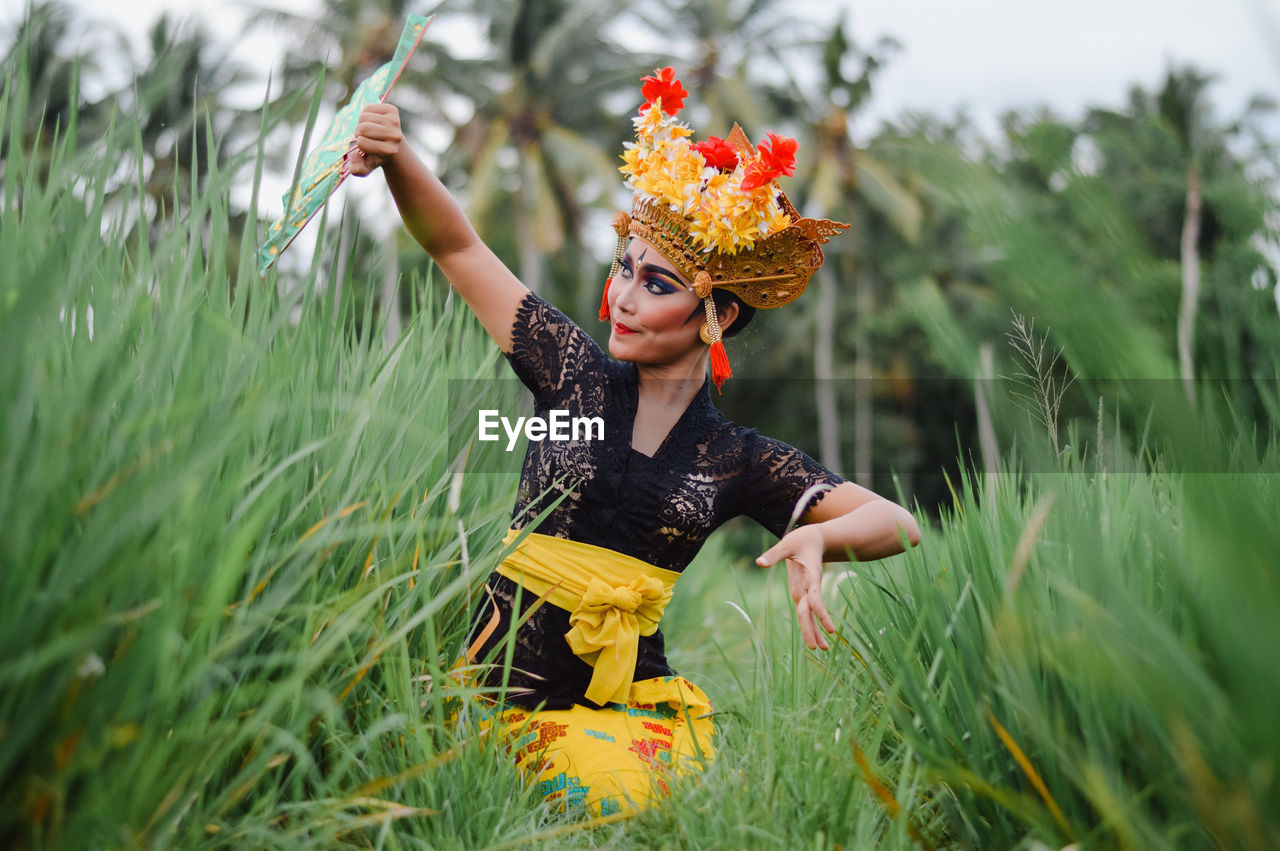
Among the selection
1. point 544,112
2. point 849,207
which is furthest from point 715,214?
point 849,207

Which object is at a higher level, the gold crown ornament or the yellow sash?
the gold crown ornament

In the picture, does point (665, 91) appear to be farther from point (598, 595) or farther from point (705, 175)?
point (598, 595)

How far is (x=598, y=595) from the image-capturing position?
1.93 metres

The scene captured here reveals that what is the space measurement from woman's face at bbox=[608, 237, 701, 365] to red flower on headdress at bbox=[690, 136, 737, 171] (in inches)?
12.2

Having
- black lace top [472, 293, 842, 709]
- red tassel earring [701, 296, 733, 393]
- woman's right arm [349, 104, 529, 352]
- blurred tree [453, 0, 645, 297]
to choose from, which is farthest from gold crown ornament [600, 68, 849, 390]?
blurred tree [453, 0, 645, 297]

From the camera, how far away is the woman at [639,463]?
1.86 meters

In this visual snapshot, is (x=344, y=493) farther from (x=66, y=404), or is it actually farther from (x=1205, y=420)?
(x=1205, y=420)

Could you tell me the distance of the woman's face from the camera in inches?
87.0

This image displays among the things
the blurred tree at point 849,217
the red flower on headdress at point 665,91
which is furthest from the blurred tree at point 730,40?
the red flower on headdress at point 665,91

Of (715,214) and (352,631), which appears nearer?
(352,631)

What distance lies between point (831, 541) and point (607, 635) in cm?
52

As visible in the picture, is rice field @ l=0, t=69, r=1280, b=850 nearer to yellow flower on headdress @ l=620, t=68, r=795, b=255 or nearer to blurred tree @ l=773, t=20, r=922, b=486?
yellow flower on headdress @ l=620, t=68, r=795, b=255

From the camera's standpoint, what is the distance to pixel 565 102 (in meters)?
23.9

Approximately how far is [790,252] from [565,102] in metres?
23.2
